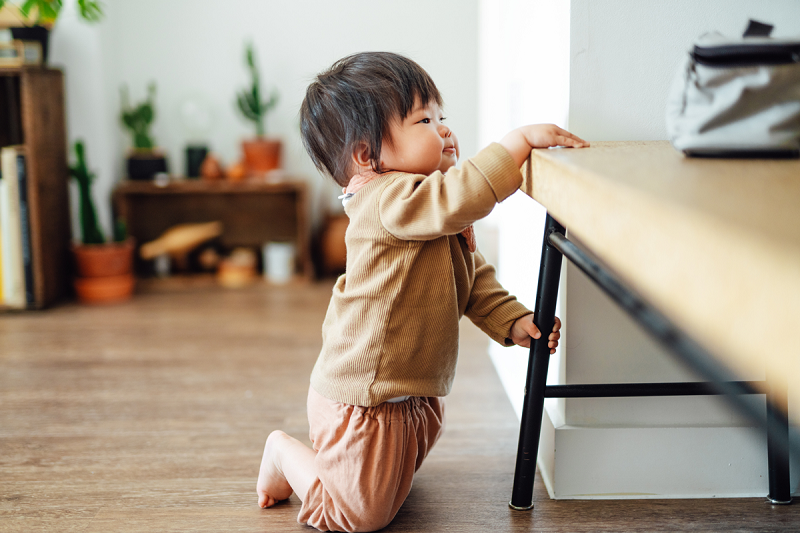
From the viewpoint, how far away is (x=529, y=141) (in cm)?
84

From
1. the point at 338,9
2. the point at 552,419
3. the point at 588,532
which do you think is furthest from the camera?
the point at 338,9

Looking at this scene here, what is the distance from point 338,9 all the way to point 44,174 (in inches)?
53.5

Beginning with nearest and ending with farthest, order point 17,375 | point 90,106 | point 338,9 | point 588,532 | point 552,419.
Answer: point 588,532 → point 552,419 → point 17,375 → point 90,106 → point 338,9

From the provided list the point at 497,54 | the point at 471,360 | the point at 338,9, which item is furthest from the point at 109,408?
the point at 338,9

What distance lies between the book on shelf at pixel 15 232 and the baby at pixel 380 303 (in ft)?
5.79

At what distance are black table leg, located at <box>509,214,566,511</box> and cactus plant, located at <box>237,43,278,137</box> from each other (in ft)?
7.11

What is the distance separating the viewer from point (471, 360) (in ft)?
6.11

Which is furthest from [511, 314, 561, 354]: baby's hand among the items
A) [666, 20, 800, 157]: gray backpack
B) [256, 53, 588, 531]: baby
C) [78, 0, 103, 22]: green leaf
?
[78, 0, 103, 22]: green leaf

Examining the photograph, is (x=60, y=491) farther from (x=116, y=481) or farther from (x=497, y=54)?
(x=497, y=54)

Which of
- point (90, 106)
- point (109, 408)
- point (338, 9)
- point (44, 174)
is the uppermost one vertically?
point (338, 9)

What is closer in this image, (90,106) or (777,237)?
(777,237)

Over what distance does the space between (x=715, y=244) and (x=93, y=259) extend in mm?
2529

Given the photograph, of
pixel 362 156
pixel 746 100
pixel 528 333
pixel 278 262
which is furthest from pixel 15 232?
pixel 746 100

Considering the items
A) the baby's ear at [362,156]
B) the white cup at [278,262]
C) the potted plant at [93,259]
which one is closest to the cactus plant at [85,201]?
the potted plant at [93,259]
